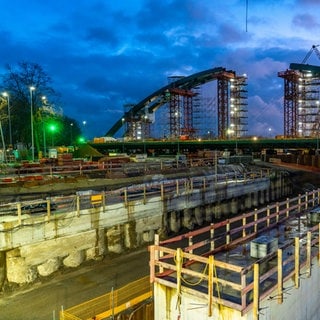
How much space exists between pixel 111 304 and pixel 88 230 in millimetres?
6412

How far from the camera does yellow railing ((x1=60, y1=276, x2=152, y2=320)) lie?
11.7 metres

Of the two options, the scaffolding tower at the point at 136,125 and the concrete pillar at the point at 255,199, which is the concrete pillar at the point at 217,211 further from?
the scaffolding tower at the point at 136,125

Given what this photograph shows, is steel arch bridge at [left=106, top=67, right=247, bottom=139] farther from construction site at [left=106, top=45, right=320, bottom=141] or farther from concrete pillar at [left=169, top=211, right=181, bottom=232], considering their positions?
concrete pillar at [left=169, top=211, right=181, bottom=232]

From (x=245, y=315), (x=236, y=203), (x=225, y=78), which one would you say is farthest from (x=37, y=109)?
(x=225, y=78)

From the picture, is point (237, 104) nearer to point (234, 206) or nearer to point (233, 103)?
point (233, 103)

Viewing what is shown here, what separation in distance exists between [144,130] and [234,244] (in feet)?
512

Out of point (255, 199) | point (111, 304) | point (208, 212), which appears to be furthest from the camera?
point (255, 199)

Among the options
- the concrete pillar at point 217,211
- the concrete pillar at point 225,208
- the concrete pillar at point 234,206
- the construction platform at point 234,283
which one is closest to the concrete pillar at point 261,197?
the concrete pillar at point 234,206

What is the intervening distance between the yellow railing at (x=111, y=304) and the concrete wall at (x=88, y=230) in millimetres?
4081

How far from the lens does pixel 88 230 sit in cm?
1858

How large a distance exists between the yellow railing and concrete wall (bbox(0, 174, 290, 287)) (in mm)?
4081

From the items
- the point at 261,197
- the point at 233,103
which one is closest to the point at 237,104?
the point at 233,103

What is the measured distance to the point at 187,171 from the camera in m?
40.8

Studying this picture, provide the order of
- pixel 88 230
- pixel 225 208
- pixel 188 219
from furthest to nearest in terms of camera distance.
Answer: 1. pixel 225 208
2. pixel 188 219
3. pixel 88 230
